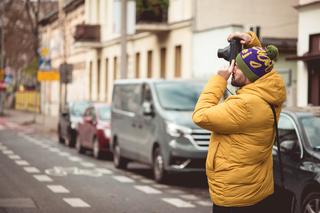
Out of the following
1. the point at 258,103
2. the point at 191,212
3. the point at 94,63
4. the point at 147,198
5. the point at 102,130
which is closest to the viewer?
the point at 258,103

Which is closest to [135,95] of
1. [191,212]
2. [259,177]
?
[191,212]

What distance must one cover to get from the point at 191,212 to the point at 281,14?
2502cm

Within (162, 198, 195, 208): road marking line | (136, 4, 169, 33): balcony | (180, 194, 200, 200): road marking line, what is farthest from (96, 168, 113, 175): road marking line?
(136, 4, 169, 33): balcony

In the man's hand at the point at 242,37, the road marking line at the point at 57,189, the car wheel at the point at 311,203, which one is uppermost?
the man's hand at the point at 242,37

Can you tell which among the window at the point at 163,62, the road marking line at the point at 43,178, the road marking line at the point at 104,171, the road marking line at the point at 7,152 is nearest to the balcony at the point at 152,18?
the window at the point at 163,62

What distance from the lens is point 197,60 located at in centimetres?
3597

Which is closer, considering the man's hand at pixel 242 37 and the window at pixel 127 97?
the man's hand at pixel 242 37

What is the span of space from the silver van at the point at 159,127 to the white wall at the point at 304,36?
6.41 metres

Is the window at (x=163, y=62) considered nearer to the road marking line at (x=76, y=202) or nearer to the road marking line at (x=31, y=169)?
the road marking line at (x=31, y=169)

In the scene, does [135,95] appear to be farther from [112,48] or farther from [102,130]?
[112,48]

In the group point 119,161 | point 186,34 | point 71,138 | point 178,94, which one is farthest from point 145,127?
point 186,34

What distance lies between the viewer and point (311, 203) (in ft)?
33.4

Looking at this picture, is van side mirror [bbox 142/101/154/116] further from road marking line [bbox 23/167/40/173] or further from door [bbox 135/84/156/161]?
road marking line [bbox 23/167/40/173]

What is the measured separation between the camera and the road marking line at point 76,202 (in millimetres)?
13117
